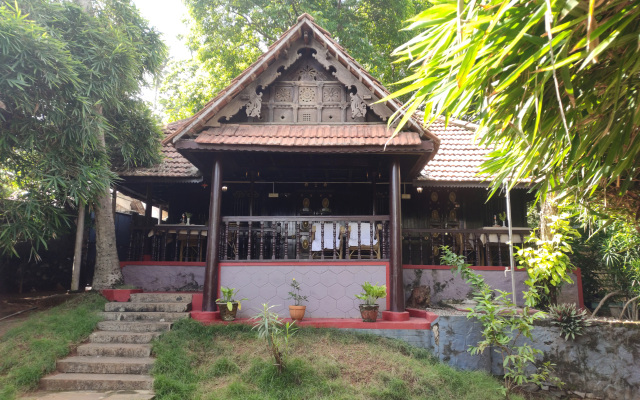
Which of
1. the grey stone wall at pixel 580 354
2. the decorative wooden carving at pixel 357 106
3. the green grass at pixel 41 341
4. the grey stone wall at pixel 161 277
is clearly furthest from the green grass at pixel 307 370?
the decorative wooden carving at pixel 357 106

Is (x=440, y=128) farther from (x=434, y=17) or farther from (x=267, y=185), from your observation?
(x=434, y=17)

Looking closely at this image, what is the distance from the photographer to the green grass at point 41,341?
5340mm

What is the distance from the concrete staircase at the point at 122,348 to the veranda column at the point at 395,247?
3.38 meters

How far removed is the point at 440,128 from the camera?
11.7 meters

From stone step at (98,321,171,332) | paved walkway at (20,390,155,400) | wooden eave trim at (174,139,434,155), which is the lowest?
paved walkway at (20,390,155,400)

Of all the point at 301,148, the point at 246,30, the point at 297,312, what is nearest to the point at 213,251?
the point at 297,312

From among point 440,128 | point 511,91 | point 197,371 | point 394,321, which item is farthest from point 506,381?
point 440,128

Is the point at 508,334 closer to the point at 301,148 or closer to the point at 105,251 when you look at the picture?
the point at 301,148

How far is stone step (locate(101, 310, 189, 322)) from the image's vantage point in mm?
7020

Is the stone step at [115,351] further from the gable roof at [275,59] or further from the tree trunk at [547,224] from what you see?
the tree trunk at [547,224]

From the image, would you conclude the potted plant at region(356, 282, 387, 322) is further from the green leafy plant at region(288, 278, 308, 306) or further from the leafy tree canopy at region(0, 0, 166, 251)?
the leafy tree canopy at region(0, 0, 166, 251)

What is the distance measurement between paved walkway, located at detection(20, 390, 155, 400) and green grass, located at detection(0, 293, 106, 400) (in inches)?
9.0

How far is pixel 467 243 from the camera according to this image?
9.62 metres

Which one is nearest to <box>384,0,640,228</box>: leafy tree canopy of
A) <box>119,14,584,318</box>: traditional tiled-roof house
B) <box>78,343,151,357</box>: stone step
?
<box>119,14,584,318</box>: traditional tiled-roof house
